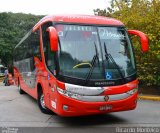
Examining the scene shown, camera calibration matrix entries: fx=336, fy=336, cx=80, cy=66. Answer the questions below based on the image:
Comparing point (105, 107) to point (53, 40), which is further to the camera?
point (105, 107)

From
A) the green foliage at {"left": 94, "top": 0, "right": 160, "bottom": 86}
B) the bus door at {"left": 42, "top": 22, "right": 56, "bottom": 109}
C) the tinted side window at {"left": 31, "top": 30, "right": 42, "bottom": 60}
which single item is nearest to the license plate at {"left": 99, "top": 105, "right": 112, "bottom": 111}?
the bus door at {"left": 42, "top": 22, "right": 56, "bottom": 109}

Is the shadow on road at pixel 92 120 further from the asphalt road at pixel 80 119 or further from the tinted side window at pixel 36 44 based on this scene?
the tinted side window at pixel 36 44

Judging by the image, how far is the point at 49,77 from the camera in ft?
30.8

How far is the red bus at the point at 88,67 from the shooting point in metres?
8.29

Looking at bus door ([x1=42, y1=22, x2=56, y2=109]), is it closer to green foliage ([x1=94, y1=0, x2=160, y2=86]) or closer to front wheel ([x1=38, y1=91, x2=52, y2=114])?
front wheel ([x1=38, y1=91, x2=52, y2=114])

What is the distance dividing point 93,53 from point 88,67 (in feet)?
1.48

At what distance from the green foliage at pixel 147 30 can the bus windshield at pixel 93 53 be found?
17.9 feet

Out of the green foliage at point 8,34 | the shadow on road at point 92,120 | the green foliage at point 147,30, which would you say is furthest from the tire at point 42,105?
the green foliage at point 8,34

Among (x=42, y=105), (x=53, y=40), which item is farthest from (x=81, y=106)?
(x=42, y=105)

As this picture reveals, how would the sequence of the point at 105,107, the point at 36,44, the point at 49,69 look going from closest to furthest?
the point at 105,107 < the point at 49,69 < the point at 36,44

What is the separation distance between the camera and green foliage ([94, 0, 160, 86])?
48.0 ft

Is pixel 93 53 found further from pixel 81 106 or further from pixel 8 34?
pixel 8 34

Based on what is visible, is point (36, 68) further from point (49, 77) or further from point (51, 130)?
point (51, 130)

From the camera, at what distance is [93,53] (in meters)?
8.76
